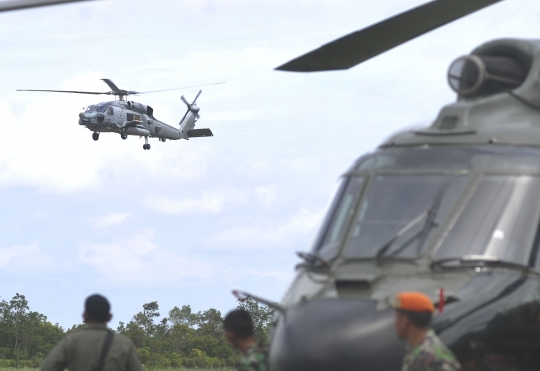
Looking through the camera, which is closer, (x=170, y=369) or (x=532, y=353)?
(x=532, y=353)

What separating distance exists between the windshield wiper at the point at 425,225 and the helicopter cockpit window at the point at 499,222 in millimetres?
148

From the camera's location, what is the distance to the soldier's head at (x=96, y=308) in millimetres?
7590

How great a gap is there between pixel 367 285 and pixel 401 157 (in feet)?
4.98

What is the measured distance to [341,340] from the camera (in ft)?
21.8

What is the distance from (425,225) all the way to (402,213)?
0.23 metres

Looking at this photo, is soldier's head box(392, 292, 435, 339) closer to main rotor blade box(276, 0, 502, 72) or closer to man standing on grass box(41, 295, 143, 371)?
man standing on grass box(41, 295, 143, 371)

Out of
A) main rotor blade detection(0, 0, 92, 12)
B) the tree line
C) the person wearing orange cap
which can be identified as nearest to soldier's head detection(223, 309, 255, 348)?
the person wearing orange cap

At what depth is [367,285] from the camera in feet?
23.4

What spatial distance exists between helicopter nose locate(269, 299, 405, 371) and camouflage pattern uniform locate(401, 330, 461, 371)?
93 centimetres

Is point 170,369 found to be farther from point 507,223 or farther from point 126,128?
point 126,128

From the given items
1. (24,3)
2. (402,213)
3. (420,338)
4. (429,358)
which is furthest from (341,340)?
(24,3)

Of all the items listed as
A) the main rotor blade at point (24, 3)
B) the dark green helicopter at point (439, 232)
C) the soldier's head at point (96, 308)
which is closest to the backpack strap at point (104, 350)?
the soldier's head at point (96, 308)

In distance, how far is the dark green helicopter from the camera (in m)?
6.86

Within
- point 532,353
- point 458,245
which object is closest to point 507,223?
point 458,245
